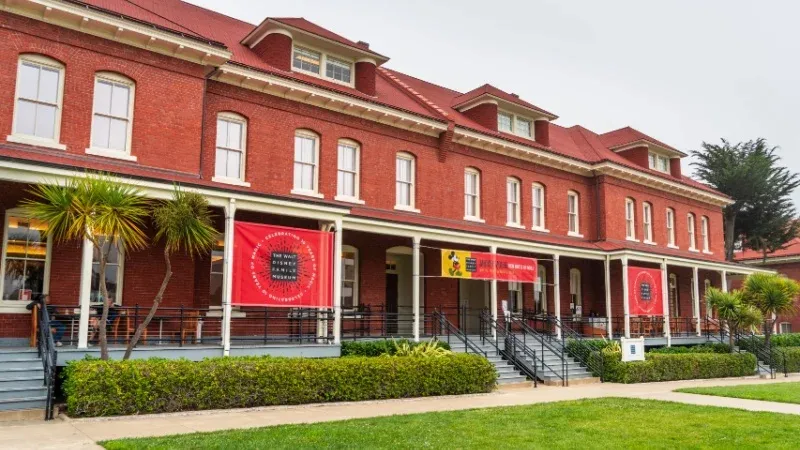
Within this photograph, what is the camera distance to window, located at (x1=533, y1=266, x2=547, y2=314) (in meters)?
26.5

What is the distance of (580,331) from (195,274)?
53.9ft

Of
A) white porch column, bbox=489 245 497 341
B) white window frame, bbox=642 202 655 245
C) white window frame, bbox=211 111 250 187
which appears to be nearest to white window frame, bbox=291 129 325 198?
white window frame, bbox=211 111 250 187

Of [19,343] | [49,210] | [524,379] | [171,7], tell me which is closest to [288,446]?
[49,210]

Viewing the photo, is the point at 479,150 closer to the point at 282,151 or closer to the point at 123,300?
the point at 282,151

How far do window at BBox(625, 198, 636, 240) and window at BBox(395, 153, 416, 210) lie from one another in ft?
39.9

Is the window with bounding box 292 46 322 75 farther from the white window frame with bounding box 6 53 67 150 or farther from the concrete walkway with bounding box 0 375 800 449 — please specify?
the concrete walkway with bounding box 0 375 800 449

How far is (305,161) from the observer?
1977cm

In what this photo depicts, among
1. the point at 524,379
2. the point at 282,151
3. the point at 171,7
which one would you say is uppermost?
the point at 171,7

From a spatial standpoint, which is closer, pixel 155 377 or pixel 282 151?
pixel 155 377

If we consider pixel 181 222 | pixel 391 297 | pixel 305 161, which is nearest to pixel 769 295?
pixel 391 297

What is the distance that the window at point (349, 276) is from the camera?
2030 cm

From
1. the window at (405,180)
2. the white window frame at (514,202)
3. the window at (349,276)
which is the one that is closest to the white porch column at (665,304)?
the white window frame at (514,202)

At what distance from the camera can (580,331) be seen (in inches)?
1061

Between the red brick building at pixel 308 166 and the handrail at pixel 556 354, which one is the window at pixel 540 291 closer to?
the red brick building at pixel 308 166
